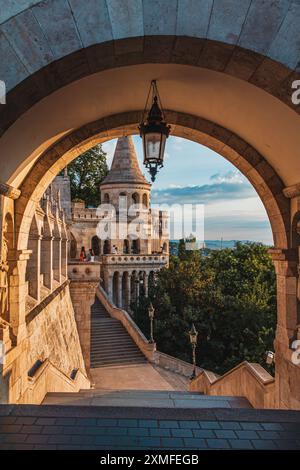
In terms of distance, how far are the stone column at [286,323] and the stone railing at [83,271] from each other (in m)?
15.0

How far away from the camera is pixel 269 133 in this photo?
217 inches

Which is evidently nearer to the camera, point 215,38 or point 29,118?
point 215,38

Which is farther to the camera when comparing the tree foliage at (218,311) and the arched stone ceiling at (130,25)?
the tree foliage at (218,311)

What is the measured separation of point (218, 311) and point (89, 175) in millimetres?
23824

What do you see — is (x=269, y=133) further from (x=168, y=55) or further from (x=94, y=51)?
(x=94, y=51)

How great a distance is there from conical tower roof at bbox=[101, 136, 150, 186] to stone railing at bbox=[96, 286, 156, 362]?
14.8 metres

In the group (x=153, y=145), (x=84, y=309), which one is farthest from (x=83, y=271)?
(x=153, y=145)

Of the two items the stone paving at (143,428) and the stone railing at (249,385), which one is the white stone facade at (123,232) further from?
the stone paving at (143,428)

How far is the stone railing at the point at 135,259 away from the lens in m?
36.0

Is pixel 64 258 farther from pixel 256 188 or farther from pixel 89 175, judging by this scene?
pixel 89 175

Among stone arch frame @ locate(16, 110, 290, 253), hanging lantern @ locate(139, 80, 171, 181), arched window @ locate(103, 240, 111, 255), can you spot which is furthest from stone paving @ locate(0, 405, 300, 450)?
arched window @ locate(103, 240, 111, 255)

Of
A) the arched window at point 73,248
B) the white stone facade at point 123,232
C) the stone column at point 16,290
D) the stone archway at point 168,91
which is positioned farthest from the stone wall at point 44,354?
the arched window at point 73,248
